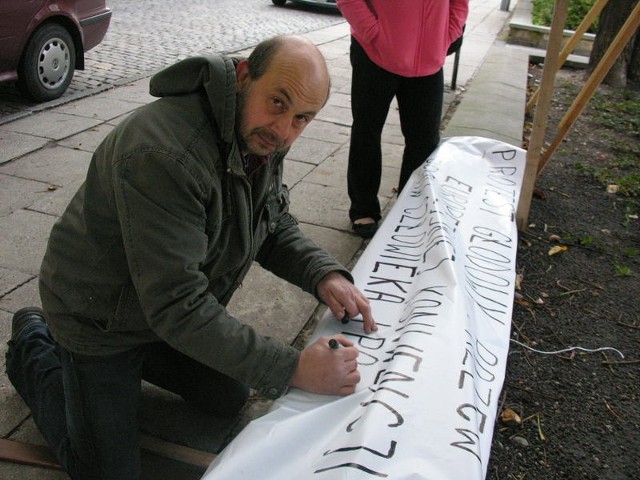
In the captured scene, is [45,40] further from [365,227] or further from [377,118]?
[365,227]

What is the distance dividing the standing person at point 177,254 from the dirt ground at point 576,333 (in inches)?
31.6

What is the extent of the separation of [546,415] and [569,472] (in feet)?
0.90

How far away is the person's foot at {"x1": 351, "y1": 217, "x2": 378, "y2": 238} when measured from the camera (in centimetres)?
348

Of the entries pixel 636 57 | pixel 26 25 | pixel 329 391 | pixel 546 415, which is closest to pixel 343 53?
pixel 636 57

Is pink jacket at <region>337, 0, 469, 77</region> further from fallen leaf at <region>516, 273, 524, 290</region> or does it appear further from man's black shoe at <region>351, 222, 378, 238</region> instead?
fallen leaf at <region>516, 273, 524, 290</region>

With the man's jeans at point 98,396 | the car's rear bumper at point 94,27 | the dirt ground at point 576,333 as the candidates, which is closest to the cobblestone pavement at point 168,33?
the car's rear bumper at point 94,27

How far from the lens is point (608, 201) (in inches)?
170

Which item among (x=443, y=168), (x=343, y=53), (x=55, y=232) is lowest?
(x=343, y=53)

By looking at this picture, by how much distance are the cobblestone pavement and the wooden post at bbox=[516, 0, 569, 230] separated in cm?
376

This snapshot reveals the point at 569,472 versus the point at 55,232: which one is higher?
the point at 55,232

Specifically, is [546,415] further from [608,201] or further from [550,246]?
[608,201]

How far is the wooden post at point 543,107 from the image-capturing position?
308cm

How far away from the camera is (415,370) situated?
1.75 meters

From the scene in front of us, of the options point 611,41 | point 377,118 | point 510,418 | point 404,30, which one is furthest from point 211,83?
point 611,41
